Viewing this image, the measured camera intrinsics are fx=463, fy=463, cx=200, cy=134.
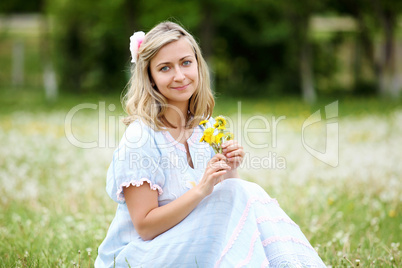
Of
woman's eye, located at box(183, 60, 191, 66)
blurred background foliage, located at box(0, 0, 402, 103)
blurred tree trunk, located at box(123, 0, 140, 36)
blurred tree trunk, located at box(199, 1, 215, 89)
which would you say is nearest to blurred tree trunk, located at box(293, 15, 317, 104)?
blurred background foliage, located at box(0, 0, 402, 103)

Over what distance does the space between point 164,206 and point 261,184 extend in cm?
298

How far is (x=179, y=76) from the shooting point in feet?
8.13

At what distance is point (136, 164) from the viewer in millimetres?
2281

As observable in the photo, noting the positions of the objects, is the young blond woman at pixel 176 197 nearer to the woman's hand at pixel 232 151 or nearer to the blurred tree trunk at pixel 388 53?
the woman's hand at pixel 232 151

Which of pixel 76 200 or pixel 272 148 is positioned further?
pixel 272 148

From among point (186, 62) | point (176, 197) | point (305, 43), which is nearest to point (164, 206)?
point (176, 197)

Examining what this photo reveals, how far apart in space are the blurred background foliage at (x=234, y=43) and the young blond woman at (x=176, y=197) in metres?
14.9

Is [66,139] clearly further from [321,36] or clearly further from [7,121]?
[321,36]

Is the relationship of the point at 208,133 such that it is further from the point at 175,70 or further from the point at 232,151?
the point at 175,70

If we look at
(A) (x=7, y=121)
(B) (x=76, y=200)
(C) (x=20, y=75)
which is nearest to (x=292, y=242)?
(B) (x=76, y=200)

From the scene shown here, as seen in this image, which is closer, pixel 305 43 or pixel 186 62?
pixel 186 62

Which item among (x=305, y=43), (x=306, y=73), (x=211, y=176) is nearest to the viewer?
(x=211, y=176)

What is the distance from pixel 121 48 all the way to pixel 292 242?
21.0 meters

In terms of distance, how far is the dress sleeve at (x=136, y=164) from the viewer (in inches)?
90.2
